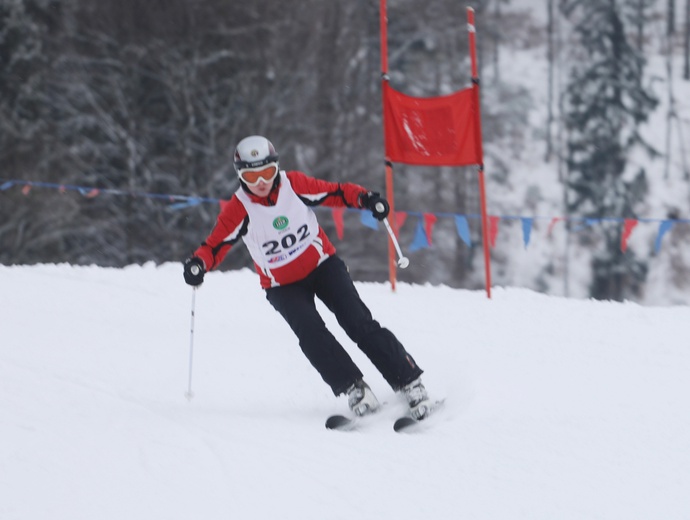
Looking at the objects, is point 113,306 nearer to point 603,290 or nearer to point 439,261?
point 439,261

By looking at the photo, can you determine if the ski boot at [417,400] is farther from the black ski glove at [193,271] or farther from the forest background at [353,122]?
the forest background at [353,122]

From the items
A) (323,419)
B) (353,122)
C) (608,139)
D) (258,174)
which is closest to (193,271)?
(258,174)

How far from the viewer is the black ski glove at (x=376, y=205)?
198 inches

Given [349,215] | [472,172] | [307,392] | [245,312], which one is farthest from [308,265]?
[472,172]

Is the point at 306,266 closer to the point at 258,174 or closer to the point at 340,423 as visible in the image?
the point at 258,174

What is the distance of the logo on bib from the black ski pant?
0.96 feet

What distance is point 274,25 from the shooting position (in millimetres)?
22594

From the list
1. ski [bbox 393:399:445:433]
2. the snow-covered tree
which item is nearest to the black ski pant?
ski [bbox 393:399:445:433]

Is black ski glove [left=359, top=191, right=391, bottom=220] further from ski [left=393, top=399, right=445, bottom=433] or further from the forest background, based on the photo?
the forest background

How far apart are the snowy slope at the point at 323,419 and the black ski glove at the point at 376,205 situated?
91cm

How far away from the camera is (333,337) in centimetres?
488

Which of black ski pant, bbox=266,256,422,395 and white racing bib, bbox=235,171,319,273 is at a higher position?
white racing bib, bbox=235,171,319,273

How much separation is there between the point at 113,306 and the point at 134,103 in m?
14.4

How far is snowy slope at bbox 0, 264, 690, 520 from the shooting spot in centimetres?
353
